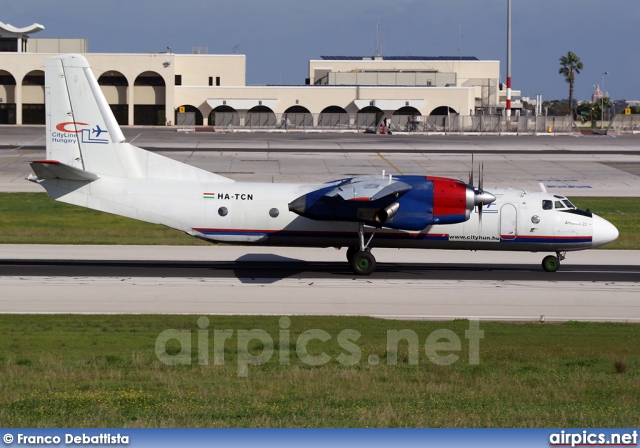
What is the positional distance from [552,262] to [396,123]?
3243 inches

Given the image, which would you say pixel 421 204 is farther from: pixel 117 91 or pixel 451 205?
pixel 117 91

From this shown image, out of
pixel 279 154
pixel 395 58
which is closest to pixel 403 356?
pixel 279 154

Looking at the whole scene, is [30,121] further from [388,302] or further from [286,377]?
→ [286,377]

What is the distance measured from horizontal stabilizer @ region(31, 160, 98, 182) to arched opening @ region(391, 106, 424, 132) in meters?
80.8

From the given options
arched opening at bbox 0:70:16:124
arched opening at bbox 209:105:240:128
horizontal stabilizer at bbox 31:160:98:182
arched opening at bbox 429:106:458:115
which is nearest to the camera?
horizontal stabilizer at bbox 31:160:98:182

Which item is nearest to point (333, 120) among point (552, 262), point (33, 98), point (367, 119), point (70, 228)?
point (367, 119)

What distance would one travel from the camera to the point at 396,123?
11219 centimetres

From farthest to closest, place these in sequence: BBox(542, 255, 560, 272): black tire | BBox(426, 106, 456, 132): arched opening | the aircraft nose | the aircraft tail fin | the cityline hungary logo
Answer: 1. BBox(426, 106, 456, 132): arched opening
2. BBox(542, 255, 560, 272): black tire
3. the aircraft nose
4. the cityline hungary logo
5. the aircraft tail fin

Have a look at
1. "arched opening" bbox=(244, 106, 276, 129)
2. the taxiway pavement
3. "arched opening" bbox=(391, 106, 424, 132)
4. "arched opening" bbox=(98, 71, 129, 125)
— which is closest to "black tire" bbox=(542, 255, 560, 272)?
the taxiway pavement

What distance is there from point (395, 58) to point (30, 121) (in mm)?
57549

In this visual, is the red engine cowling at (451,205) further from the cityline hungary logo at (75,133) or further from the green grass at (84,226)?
the green grass at (84,226)

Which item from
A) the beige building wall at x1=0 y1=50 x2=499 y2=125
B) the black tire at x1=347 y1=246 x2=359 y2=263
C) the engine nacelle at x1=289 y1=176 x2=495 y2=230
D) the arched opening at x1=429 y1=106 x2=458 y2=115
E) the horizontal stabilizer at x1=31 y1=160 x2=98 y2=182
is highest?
the beige building wall at x1=0 y1=50 x2=499 y2=125

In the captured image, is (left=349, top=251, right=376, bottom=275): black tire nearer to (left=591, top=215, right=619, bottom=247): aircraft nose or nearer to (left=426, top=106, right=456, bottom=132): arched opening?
(left=591, top=215, right=619, bottom=247): aircraft nose

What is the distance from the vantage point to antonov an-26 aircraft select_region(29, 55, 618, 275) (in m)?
28.6
